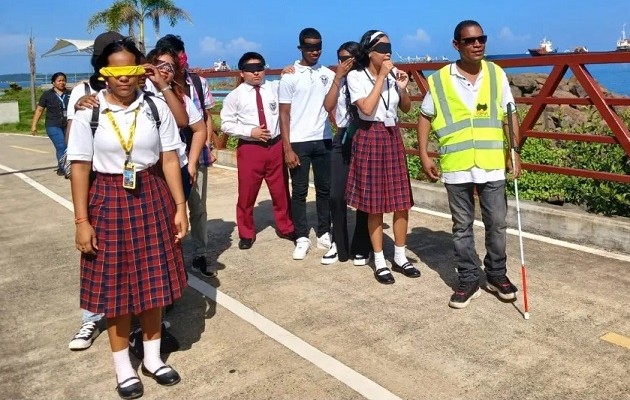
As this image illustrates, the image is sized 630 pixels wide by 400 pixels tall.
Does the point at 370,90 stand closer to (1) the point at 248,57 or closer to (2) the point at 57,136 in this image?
(1) the point at 248,57

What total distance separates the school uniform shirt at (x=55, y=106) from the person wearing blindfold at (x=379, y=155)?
7366 millimetres

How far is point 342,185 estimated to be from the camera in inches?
203

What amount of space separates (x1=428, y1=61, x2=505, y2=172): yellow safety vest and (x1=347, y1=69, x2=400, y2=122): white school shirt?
54 cm

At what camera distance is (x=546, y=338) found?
12.1 ft

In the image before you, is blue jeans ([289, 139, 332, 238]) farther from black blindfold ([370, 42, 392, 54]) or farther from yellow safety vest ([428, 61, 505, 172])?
yellow safety vest ([428, 61, 505, 172])

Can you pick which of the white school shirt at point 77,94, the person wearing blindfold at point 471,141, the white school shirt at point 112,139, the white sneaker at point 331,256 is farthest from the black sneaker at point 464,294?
the white school shirt at point 77,94

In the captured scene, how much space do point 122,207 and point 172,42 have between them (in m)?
1.77

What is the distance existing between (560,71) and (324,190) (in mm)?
2451

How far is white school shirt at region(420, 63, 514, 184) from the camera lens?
4074 mm

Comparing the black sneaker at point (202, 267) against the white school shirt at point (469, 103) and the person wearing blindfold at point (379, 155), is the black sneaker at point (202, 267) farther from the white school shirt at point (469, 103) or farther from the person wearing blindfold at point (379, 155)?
the white school shirt at point (469, 103)

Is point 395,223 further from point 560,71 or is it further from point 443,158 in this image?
point 560,71

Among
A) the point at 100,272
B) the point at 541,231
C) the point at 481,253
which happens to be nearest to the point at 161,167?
the point at 100,272

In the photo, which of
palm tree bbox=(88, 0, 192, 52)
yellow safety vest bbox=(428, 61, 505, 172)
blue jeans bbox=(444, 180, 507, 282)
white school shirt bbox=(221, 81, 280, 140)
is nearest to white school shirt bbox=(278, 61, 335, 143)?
white school shirt bbox=(221, 81, 280, 140)

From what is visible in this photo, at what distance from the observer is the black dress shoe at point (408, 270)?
4824mm
